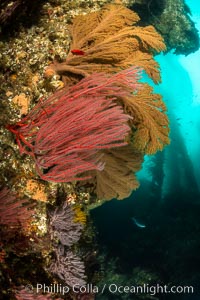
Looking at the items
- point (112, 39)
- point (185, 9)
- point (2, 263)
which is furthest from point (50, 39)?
point (185, 9)

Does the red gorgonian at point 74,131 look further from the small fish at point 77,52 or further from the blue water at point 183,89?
the blue water at point 183,89

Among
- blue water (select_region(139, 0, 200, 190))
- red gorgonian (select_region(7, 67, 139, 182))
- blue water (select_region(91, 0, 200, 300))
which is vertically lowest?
blue water (select_region(91, 0, 200, 300))

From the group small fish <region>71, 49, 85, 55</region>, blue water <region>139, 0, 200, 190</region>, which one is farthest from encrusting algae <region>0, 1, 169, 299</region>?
blue water <region>139, 0, 200, 190</region>

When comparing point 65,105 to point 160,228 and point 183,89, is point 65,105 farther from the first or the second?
point 183,89

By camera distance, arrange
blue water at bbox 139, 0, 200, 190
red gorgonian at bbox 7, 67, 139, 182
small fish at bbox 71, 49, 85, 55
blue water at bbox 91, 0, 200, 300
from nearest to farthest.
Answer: red gorgonian at bbox 7, 67, 139, 182 → small fish at bbox 71, 49, 85, 55 → blue water at bbox 91, 0, 200, 300 → blue water at bbox 139, 0, 200, 190

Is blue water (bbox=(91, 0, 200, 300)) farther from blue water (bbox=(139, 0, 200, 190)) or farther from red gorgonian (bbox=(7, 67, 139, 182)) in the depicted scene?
blue water (bbox=(139, 0, 200, 190))

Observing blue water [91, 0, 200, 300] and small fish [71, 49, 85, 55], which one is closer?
small fish [71, 49, 85, 55]

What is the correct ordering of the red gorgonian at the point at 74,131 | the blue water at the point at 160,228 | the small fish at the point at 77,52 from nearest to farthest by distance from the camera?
1. the red gorgonian at the point at 74,131
2. the small fish at the point at 77,52
3. the blue water at the point at 160,228

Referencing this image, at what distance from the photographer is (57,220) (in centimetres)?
438

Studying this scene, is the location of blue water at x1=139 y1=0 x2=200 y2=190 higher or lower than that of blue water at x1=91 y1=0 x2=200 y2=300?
higher

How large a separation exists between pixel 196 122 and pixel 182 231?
52.3 m

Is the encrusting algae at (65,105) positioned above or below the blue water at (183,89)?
below

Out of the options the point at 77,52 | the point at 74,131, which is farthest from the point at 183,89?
the point at 74,131

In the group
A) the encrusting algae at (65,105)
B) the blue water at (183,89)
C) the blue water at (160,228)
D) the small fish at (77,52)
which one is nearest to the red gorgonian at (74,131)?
the encrusting algae at (65,105)
